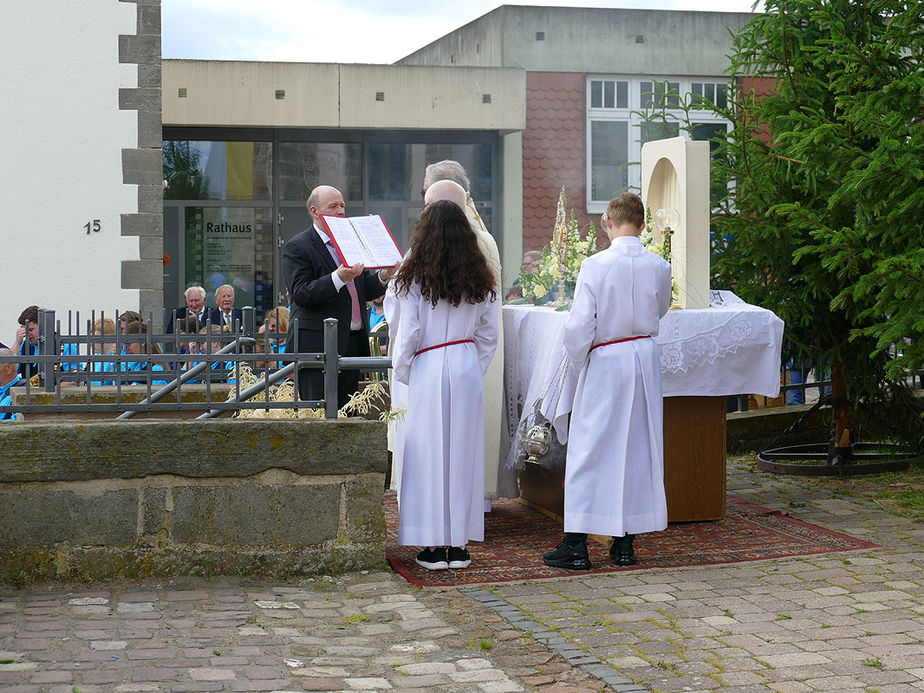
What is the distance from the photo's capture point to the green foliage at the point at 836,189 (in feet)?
25.8

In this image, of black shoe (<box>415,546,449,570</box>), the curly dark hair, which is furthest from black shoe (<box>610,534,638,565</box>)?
the curly dark hair

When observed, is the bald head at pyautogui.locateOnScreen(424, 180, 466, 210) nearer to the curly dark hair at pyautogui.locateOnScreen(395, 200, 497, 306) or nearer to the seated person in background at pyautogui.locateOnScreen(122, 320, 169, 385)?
the curly dark hair at pyautogui.locateOnScreen(395, 200, 497, 306)

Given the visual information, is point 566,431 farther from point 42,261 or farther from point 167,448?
point 42,261

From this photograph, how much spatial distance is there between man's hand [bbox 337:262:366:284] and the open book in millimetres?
64

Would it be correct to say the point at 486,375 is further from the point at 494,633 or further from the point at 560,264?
the point at 494,633

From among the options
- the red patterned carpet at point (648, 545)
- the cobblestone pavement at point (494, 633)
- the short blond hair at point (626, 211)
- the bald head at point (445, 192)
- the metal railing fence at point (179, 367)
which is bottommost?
the cobblestone pavement at point (494, 633)

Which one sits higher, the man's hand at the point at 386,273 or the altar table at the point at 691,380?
the man's hand at the point at 386,273

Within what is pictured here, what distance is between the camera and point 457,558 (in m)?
6.75

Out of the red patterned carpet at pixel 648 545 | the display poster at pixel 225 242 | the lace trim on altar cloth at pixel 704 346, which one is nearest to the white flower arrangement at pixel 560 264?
the lace trim on altar cloth at pixel 704 346

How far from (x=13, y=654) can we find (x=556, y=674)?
2076 millimetres

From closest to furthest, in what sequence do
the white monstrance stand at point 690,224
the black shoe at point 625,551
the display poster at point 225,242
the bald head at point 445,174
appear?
1. the black shoe at point 625,551
2. the bald head at point 445,174
3. the white monstrance stand at point 690,224
4. the display poster at point 225,242

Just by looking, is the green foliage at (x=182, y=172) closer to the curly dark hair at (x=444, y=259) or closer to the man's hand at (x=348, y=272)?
the man's hand at (x=348, y=272)

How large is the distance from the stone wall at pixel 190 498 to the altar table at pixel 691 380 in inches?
53.4

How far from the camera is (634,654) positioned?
16.8ft
